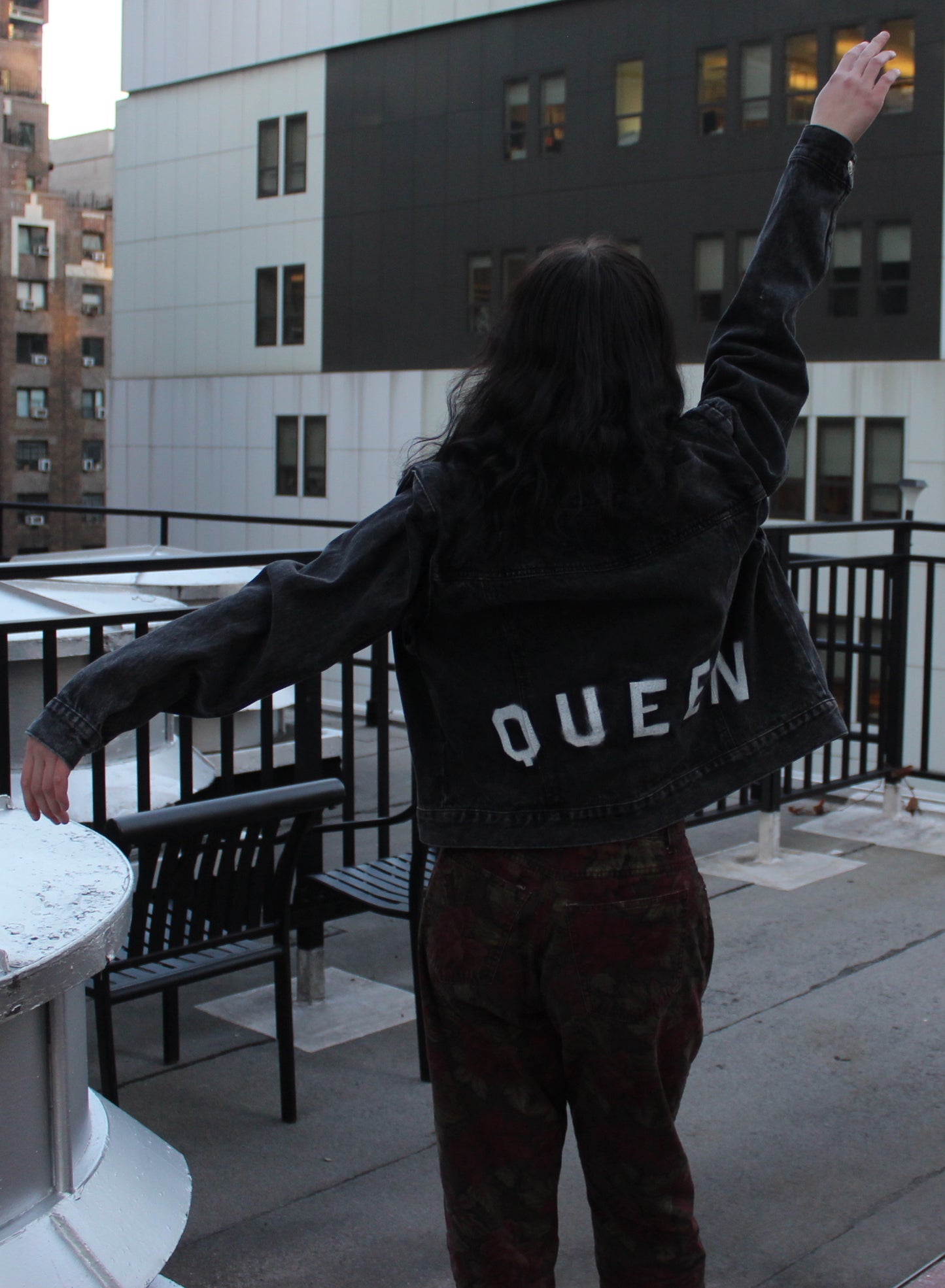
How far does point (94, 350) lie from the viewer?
9206 centimetres

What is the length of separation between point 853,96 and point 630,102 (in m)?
35.0

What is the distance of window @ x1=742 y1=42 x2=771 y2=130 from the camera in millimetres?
32844

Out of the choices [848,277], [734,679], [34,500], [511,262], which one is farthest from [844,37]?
[34,500]

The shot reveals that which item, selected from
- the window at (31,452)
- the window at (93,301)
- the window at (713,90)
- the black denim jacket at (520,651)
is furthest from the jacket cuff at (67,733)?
the window at (93,301)

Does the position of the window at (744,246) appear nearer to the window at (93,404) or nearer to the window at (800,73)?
the window at (800,73)

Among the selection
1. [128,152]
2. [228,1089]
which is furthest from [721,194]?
[228,1089]

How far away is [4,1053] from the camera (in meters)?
2.22

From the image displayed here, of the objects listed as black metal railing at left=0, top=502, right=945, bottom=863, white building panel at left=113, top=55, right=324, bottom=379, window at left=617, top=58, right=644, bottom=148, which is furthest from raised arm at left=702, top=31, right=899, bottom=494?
white building panel at left=113, top=55, right=324, bottom=379

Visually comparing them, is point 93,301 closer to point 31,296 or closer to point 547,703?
point 31,296

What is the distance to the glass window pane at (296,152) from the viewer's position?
42.1 m

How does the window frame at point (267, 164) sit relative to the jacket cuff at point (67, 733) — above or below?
above

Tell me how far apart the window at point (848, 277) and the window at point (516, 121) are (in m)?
9.16

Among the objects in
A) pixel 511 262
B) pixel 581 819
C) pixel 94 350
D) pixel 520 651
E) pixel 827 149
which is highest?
pixel 94 350

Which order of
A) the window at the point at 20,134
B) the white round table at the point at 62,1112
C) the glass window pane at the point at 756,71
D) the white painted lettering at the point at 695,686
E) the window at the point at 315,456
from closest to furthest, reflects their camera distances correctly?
the white round table at the point at 62,1112, the white painted lettering at the point at 695,686, the glass window pane at the point at 756,71, the window at the point at 315,456, the window at the point at 20,134
